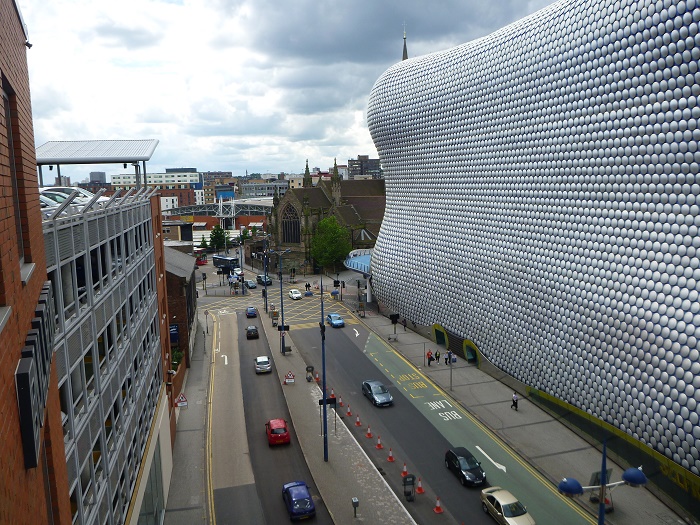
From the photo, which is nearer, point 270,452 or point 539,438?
point 270,452

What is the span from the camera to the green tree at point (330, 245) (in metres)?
92.3

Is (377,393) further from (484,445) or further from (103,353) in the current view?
(103,353)

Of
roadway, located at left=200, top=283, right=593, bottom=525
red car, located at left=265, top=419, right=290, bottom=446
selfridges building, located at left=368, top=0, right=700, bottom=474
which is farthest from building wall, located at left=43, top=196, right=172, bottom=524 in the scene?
selfridges building, located at left=368, top=0, right=700, bottom=474

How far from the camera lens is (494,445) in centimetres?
3123

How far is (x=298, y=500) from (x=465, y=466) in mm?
8311

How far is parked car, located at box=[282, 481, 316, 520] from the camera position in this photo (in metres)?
24.2

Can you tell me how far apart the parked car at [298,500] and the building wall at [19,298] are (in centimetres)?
1416

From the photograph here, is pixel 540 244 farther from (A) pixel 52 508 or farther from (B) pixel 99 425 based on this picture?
(A) pixel 52 508

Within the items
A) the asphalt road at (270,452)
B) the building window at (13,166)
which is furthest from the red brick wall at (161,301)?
the building window at (13,166)

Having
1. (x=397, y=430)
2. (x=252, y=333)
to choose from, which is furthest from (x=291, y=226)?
(x=397, y=430)

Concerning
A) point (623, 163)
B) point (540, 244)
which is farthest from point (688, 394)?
Answer: point (540, 244)

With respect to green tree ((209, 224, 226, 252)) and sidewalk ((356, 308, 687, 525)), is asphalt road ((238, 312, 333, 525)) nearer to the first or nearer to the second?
sidewalk ((356, 308, 687, 525))

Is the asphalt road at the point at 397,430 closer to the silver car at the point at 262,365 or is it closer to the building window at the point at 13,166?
the silver car at the point at 262,365

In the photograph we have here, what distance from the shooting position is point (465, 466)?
27.4 m
